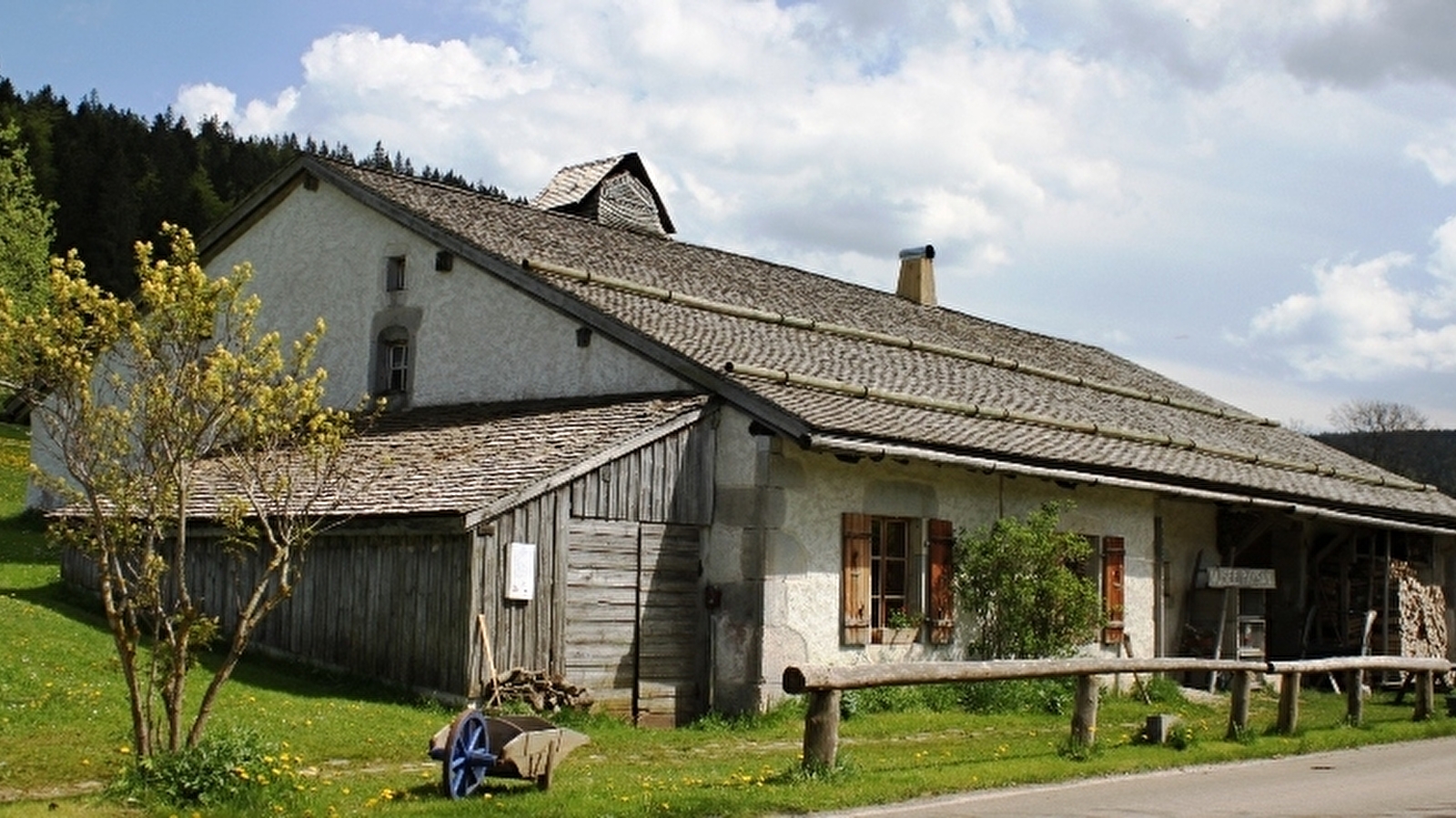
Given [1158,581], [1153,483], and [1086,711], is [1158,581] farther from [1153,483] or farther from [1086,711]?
[1086,711]

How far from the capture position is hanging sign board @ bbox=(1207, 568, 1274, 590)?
23266mm

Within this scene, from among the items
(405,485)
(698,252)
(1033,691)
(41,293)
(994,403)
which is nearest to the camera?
(405,485)

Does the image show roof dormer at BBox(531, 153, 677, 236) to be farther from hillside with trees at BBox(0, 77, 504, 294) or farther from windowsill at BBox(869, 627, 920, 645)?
hillside with trees at BBox(0, 77, 504, 294)

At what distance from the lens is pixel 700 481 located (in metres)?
17.7

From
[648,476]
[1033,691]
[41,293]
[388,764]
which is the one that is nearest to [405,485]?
[648,476]

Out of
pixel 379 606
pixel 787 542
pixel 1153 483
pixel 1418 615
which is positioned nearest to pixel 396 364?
pixel 379 606

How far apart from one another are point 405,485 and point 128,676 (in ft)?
24.1

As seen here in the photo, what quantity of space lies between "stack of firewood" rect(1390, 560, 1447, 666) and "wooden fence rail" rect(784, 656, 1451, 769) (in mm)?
6983

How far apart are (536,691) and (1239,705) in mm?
6798

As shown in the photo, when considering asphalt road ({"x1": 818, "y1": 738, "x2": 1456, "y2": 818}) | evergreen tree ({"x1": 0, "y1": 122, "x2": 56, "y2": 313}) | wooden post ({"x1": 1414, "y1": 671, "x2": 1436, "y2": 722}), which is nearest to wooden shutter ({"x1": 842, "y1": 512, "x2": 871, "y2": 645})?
asphalt road ({"x1": 818, "y1": 738, "x2": 1456, "y2": 818})

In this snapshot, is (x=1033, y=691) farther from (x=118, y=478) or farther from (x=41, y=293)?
(x=41, y=293)

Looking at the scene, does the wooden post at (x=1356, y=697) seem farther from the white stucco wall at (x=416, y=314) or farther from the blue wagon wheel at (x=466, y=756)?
the blue wagon wheel at (x=466, y=756)

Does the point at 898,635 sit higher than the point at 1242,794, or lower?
higher

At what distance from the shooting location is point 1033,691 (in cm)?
1919
